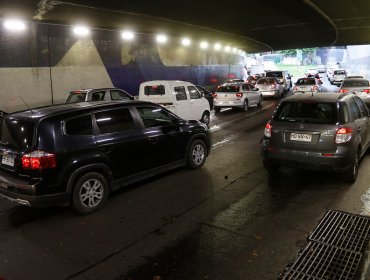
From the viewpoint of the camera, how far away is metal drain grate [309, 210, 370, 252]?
468 cm

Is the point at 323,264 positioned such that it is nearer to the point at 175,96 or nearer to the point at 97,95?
the point at 175,96

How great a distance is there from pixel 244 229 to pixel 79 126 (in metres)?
3.09

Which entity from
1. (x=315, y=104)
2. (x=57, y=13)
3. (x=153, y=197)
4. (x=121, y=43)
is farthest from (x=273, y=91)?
(x=153, y=197)

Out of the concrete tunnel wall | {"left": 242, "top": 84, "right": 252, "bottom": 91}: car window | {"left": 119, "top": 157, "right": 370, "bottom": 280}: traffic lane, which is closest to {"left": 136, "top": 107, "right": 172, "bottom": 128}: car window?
{"left": 119, "top": 157, "right": 370, "bottom": 280}: traffic lane

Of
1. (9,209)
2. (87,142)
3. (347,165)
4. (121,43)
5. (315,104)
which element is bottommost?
(9,209)

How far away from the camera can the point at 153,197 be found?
6.47 metres

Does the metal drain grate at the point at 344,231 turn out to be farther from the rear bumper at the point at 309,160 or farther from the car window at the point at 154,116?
the car window at the point at 154,116

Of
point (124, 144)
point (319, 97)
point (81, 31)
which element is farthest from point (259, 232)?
point (81, 31)

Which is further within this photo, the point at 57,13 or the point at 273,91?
the point at 273,91

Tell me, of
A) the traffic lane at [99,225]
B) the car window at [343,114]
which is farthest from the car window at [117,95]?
the car window at [343,114]

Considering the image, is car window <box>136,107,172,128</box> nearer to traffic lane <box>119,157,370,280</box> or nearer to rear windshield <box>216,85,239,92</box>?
traffic lane <box>119,157,370,280</box>

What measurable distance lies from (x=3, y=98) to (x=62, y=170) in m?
10.3

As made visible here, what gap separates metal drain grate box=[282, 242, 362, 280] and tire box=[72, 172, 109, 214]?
330cm

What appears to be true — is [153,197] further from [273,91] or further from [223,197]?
[273,91]
